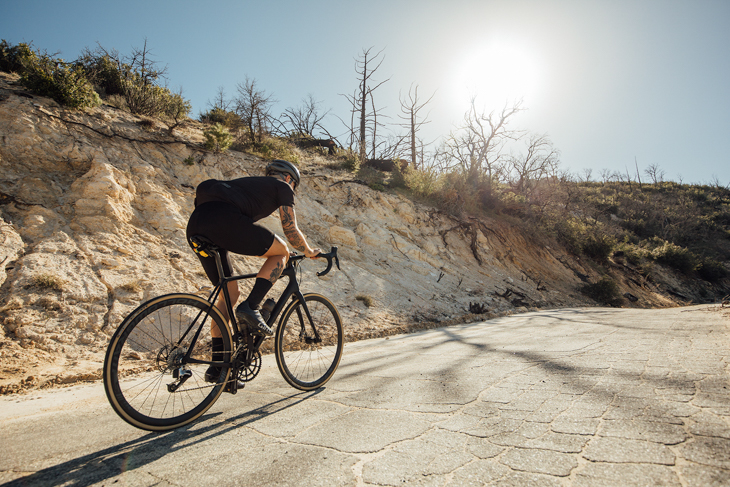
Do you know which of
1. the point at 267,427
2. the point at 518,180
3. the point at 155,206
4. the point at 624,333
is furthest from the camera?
the point at 518,180

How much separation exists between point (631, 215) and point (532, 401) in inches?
1308

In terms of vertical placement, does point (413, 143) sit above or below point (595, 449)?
above

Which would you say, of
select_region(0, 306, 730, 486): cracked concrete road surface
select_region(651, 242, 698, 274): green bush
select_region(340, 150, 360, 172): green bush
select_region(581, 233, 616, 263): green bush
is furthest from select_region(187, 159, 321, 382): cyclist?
select_region(651, 242, 698, 274): green bush

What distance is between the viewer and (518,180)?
1938 centimetres

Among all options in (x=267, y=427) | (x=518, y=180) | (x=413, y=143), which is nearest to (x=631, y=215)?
(x=518, y=180)

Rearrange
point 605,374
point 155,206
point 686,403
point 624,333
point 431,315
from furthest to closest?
point 431,315
point 155,206
point 624,333
point 605,374
point 686,403

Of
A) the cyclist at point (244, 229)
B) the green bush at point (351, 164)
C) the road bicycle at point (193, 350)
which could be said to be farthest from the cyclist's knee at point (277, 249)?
the green bush at point (351, 164)

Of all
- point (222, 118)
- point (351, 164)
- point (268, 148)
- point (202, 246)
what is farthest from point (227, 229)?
point (222, 118)

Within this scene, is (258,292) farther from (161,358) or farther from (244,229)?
(161,358)

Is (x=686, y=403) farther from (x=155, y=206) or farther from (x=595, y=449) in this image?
(x=155, y=206)

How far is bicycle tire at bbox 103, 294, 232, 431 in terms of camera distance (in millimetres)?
1849

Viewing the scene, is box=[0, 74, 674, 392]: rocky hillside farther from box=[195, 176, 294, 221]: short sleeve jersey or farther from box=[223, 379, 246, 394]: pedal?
box=[195, 176, 294, 221]: short sleeve jersey

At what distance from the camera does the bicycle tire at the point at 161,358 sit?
185 cm

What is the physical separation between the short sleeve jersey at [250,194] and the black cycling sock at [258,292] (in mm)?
483
